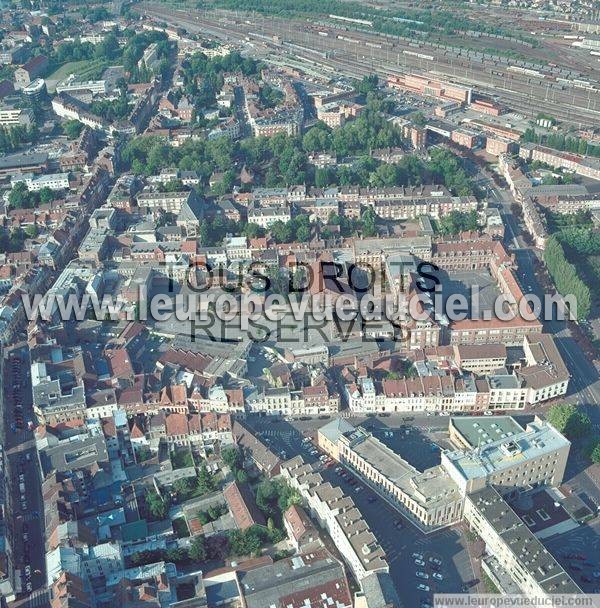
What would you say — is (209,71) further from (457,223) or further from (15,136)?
(457,223)

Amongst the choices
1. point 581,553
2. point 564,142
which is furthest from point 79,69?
point 581,553

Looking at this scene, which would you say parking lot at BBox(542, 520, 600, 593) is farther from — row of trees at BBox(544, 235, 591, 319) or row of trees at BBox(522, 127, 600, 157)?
row of trees at BBox(522, 127, 600, 157)

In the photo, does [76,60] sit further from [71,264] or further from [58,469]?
[58,469]

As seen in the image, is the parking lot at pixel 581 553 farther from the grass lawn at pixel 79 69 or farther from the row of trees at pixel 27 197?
the grass lawn at pixel 79 69

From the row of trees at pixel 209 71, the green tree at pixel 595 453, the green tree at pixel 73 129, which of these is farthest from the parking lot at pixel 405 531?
the row of trees at pixel 209 71

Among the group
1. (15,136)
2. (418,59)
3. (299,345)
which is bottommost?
(299,345)

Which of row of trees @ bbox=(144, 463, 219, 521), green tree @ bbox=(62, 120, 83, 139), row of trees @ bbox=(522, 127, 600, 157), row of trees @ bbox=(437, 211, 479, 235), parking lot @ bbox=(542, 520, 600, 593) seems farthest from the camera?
green tree @ bbox=(62, 120, 83, 139)

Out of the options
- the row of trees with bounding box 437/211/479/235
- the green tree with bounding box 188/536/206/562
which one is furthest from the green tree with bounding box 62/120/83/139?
the green tree with bounding box 188/536/206/562
